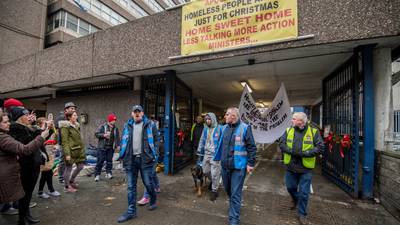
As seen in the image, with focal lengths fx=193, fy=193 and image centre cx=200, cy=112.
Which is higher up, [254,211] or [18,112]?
[18,112]

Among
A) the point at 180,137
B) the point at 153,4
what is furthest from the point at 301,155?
the point at 153,4

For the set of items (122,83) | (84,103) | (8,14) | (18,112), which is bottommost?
(18,112)

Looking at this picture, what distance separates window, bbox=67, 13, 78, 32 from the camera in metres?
22.2

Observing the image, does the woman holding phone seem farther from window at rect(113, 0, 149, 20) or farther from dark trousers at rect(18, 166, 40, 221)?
window at rect(113, 0, 149, 20)

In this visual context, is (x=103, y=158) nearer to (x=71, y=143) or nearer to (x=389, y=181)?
(x=71, y=143)

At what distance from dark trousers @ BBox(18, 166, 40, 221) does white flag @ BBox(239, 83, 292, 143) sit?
5.32 metres

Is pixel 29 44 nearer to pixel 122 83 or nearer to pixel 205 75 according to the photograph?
pixel 122 83

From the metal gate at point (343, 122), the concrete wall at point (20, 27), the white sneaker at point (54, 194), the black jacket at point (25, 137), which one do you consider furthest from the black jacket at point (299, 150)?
the concrete wall at point (20, 27)

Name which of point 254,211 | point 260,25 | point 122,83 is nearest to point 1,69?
point 122,83

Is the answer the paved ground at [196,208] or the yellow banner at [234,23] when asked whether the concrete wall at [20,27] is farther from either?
the yellow banner at [234,23]

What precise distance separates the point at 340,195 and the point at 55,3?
29.4m

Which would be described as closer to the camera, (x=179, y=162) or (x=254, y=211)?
(x=254, y=211)

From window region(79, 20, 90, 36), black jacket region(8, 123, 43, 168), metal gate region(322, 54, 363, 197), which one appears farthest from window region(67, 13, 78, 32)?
metal gate region(322, 54, 363, 197)

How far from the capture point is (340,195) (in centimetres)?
430
